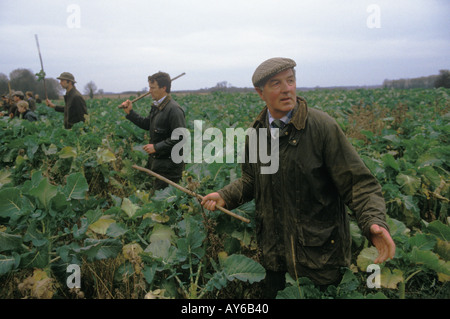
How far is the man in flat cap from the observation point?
185cm

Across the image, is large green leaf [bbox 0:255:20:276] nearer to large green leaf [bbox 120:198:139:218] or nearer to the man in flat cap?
large green leaf [bbox 120:198:139:218]

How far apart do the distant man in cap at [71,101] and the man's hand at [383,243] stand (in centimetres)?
656

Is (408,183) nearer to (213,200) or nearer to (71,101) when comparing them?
(213,200)

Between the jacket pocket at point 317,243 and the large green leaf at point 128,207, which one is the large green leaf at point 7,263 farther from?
the jacket pocket at point 317,243

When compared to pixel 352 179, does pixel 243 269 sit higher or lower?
lower

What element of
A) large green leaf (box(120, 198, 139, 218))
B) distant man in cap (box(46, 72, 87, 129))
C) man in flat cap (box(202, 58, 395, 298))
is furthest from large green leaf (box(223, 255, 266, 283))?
distant man in cap (box(46, 72, 87, 129))

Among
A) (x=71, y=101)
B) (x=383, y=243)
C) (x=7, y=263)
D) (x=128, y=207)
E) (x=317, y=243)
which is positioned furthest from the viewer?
(x=71, y=101)

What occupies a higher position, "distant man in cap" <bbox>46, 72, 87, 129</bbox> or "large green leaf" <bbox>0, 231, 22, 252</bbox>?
"distant man in cap" <bbox>46, 72, 87, 129</bbox>

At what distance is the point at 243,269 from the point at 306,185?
26.3 inches

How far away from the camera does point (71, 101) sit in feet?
22.2

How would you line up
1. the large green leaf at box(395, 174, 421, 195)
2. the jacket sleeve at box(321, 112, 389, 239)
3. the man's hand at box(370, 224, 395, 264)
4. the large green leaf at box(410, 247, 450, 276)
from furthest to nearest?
1. the large green leaf at box(395, 174, 421, 195)
2. the large green leaf at box(410, 247, 450, 276)
3. the jacket sleeve at box(321, 112, 389, 239)
4. the man's hand at box(370, 224, 395, 264)

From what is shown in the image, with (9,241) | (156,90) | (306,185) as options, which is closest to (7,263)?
(9,241)
